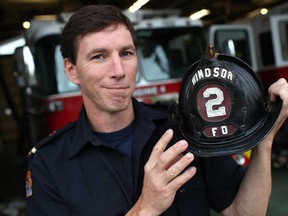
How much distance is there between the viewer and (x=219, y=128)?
124 cm

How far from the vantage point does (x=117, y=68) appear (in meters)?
1.37

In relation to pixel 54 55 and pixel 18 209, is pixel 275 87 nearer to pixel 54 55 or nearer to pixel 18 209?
pixel 54 55

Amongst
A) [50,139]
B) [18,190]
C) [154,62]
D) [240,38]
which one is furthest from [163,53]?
[50,139]

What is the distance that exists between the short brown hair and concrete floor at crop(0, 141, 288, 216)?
3700mm

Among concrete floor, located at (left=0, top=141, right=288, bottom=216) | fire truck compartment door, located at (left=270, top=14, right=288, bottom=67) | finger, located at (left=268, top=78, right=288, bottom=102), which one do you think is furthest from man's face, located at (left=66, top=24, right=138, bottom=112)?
fire truck compartment door, located at (left=270, top=14, right=288, bottom=67)

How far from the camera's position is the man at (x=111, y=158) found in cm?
139

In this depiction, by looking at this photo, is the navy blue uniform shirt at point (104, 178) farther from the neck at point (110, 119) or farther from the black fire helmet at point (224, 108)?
the black fire helmet at point (224, 108)

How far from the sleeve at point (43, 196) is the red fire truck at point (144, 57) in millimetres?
3321

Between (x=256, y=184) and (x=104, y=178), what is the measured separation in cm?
54

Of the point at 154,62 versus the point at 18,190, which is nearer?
the point at 154,62

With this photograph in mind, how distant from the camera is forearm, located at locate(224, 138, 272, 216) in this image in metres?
1.37

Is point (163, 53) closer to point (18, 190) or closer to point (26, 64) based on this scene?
point (26, 64)

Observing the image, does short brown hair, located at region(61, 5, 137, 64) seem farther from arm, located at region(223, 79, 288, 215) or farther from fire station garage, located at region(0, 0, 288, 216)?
fire station garage, located at region(0, 0, 288, 216)

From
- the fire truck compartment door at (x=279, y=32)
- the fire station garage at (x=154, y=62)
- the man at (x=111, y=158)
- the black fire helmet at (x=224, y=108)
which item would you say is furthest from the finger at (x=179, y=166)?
the fire truck compartment door at (x=279, y=32)
